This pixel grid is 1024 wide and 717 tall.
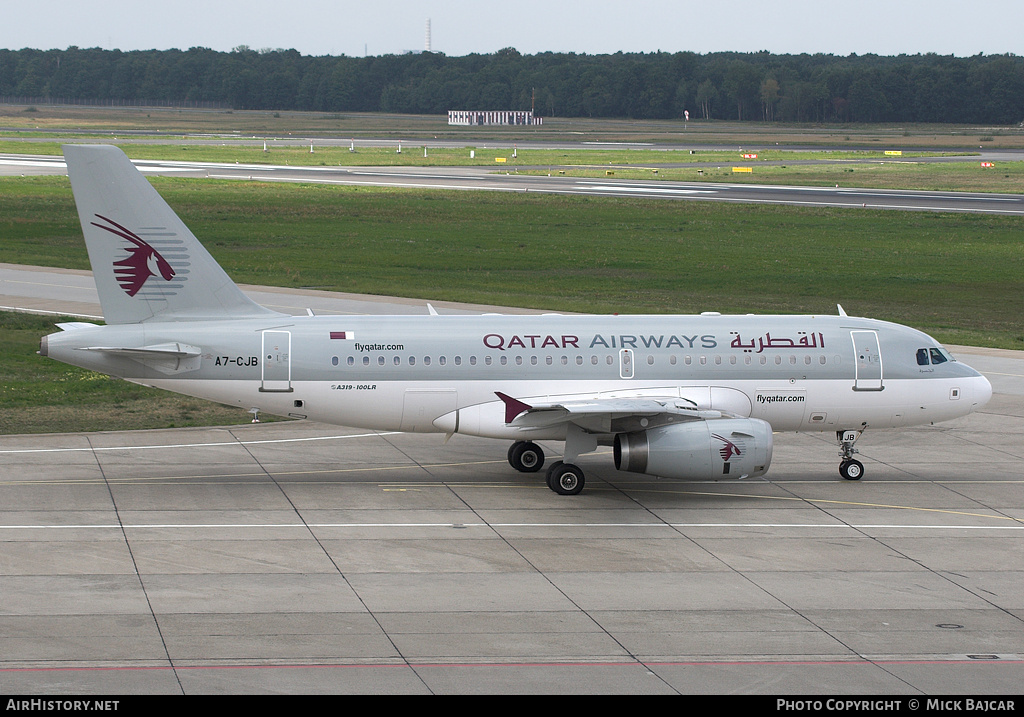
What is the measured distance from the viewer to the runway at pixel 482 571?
17.9m

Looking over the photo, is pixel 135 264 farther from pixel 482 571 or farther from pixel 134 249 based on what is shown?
pixel 482 571

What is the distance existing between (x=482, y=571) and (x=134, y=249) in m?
11.6

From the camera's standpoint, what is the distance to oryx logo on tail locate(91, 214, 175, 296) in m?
27.7

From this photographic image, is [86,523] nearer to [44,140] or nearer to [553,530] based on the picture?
[553,530]

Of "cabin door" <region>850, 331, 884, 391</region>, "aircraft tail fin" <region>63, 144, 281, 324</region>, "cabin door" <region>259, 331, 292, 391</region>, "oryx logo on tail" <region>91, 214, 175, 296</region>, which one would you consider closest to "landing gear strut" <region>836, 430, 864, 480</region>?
"cabin door" <region>850, 331, 884, 391</region>

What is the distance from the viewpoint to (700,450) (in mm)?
27062

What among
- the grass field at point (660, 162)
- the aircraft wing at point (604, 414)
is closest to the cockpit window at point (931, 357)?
the aircraft wing at point (604, 414)

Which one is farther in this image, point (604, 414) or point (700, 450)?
point (604, 414)

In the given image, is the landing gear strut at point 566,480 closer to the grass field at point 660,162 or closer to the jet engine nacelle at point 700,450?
the jet engine nacelle at point 700,450

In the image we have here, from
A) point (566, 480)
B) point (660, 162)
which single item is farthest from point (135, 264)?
point (660, 162)

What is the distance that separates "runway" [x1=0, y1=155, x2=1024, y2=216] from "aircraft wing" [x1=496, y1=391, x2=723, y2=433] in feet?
236

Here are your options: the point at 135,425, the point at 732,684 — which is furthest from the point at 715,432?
the point at 135,425

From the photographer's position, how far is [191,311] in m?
28.3

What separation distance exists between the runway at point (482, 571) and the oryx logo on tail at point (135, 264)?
483cm
